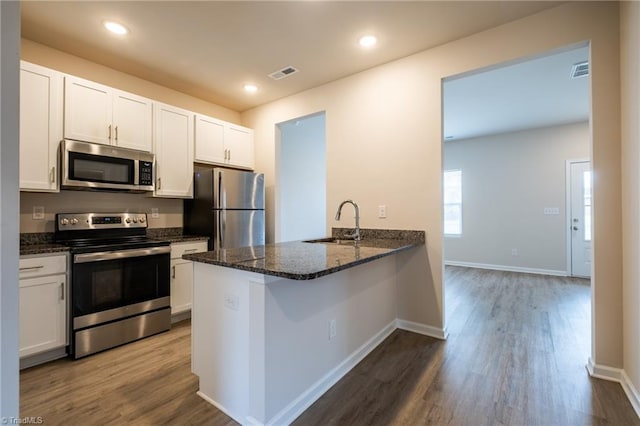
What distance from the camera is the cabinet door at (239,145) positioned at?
3.93 m

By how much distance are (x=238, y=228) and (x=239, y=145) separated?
124 centimetres

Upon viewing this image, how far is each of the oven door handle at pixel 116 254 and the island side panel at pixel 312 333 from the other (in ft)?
6.08

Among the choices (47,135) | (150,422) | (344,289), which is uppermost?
(47,135)

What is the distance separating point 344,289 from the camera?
2.12 m

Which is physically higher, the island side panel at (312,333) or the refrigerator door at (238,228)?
the refrigerator door at (238,228)

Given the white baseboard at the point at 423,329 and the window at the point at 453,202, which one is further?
the window at the point at 453,202

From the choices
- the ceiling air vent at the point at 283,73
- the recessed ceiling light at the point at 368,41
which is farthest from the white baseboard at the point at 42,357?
the recessed ceiling light at the point at 368,41

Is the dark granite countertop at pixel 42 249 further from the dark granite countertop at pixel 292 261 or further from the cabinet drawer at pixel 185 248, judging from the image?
the dark granite countertop at pixel 292 261

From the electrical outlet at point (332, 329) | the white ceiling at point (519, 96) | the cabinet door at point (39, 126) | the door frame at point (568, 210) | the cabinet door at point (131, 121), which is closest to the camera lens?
the electrical outlet at point (332, 329)

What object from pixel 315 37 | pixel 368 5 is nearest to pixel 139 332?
pixel 315 37

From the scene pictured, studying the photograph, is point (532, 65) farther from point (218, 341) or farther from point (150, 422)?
point (150, 422)

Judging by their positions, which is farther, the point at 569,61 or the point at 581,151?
the point at 581,151

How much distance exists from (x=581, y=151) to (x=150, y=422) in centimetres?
682

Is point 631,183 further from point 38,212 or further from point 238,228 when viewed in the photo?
point 38,212
